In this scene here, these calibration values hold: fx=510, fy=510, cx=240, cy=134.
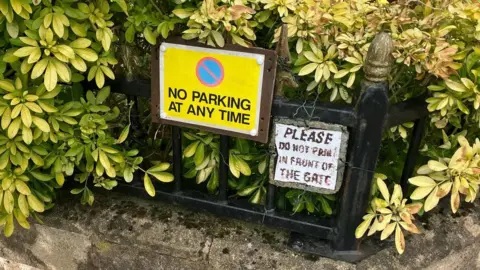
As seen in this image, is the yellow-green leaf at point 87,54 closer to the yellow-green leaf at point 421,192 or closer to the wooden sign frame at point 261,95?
the wooden sign frame at point 261,95

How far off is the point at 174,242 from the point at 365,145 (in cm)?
92

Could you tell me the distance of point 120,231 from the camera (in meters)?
2.27

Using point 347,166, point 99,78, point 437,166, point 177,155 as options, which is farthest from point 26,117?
point 437,166

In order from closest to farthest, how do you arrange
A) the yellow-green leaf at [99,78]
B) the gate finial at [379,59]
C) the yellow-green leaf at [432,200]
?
the gate finial at [379,59] < the yellow-green leaf at [432,200] < the yellow-green leaf at [99,78]

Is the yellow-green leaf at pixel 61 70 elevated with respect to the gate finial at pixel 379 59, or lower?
lower

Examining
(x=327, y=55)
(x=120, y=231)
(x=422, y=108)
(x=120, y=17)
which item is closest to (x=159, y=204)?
(x=120, y=231)

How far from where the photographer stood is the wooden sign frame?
181 cm

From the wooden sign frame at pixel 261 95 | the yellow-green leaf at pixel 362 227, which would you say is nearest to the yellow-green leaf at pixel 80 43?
the wooden sign frame at pixel 261 95

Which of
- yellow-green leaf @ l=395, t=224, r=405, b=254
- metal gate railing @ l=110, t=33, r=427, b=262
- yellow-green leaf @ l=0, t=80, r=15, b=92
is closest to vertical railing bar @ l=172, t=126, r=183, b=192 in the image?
metal gate railing @ l=110, t=33, r=427, b=262

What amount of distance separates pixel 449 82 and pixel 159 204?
1378 millimetres

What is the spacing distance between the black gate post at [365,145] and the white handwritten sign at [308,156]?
0.06m

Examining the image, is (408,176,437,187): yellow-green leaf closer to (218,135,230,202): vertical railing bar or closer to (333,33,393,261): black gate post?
(333,33,393,261): black gate post

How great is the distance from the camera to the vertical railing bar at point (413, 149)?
2.07m

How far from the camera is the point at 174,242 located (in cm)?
220
